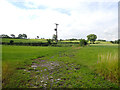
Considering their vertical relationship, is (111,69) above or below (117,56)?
below

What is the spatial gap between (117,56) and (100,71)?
1.54 metres

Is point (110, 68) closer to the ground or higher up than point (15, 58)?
higher up

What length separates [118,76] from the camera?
5.00 meters

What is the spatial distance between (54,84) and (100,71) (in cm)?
357

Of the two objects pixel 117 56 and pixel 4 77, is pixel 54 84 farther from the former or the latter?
pixel 117 56

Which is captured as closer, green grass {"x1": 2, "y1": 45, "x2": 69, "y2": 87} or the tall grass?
the tall grass

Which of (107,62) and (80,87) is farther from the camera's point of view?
(107,62)

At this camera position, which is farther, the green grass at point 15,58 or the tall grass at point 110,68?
the green grass at point 15,58

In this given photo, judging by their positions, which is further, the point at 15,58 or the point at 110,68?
the point at 15,58

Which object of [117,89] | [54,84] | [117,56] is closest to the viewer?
[117,89]

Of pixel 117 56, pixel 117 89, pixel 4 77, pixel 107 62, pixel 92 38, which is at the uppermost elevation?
pixel 92 38

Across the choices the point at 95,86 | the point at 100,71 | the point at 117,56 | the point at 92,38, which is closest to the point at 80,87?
the point at 95,86

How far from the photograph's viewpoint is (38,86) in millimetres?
4160

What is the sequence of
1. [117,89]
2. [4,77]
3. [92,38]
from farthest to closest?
[92,38] < [4,77] < [117,89]
